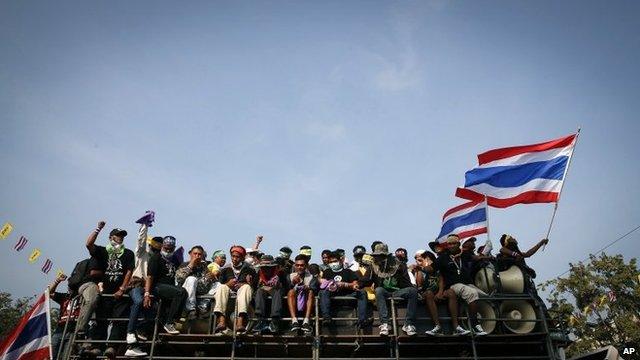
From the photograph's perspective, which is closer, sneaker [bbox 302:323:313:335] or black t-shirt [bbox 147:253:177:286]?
sneaker [bbox 302:323:313:335]

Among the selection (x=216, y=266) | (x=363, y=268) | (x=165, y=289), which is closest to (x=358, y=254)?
(x=363, y=268)

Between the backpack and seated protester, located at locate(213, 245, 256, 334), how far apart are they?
253 cm

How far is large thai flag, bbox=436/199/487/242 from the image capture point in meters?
10.4

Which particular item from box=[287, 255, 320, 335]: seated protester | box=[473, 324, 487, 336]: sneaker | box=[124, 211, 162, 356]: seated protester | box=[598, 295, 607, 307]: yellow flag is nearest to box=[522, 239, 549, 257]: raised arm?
box=[473, 324, 487, 336]: sneaker

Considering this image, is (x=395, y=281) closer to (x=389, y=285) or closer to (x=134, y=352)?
(x=389, y=285)

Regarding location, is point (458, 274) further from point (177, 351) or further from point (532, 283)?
point (177, 351)

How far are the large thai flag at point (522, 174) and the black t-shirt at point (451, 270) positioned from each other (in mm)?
2836

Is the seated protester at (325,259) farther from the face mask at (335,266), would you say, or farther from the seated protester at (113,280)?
the seated protester at (113,280)

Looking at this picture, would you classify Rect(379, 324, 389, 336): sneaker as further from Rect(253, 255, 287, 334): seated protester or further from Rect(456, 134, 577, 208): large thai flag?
Rect(456, 134, 577, 208): large thai flag

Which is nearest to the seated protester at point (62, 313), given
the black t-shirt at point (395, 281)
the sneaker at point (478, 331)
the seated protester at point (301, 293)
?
the seated protester at point (301, 293)

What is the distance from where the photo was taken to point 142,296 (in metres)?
7.54

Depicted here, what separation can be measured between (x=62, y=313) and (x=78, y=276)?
124 centimetres

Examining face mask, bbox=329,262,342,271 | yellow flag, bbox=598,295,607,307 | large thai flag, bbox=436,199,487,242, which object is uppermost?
yellow flag, bbox=598,295,607,307

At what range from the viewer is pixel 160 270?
799cm
